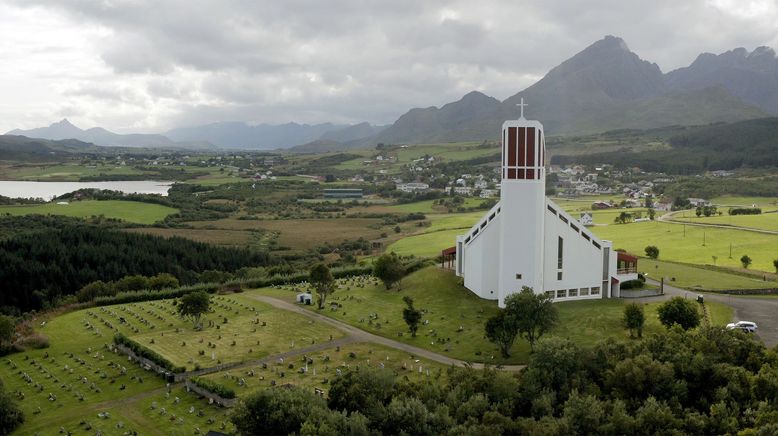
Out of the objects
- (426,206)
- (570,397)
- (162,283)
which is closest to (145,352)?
(162,283)

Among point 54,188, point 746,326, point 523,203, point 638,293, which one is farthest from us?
point 54,188

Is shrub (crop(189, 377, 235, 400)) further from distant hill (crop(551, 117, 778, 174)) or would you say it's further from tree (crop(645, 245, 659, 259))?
distant hill (crop(551, 117, 778, 174))

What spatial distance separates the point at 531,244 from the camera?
47.1 m

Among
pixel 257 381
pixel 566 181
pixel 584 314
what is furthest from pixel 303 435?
pixel 566 181

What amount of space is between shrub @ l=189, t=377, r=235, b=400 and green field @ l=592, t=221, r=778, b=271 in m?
50.3

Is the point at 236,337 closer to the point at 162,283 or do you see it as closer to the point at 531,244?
the point at 531,244

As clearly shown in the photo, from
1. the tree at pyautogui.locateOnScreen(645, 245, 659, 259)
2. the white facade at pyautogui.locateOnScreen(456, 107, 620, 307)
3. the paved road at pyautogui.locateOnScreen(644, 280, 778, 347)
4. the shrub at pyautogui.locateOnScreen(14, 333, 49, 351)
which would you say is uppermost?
the white facade at pyautogui.locateOnScreen(456, 107, 620, 307)

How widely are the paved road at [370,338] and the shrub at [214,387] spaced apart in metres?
11.8

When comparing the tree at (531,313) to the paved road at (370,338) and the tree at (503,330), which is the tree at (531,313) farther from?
the paved road at (370,338)

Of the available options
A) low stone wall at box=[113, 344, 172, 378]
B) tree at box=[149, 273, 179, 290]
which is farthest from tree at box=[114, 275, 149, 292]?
low stone wall at box=[113, 344, 172, 378]

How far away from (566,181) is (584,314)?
12933 cm

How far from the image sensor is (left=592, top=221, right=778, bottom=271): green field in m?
64.6

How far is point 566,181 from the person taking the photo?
552 feet

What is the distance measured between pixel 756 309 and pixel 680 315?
9.85 meters
